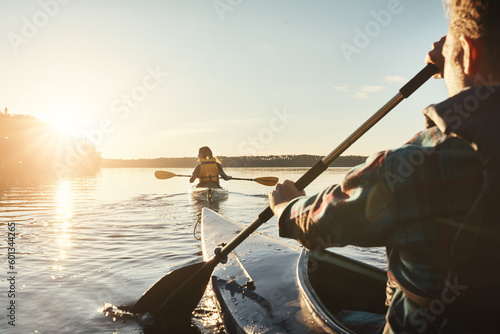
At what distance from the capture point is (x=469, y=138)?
3.61 ft

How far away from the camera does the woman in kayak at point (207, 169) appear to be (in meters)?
14.8

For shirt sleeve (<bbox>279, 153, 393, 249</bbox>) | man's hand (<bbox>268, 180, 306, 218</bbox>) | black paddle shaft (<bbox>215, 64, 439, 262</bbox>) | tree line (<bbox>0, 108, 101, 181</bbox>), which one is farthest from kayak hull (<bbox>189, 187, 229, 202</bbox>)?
tree line (<bbox>0, 108, 101, 181</bbox>)

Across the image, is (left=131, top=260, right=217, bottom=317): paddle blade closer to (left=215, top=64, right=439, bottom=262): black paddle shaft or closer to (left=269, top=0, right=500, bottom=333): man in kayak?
(left=215, top=64, right=439, bottom=262): black paddle shaft

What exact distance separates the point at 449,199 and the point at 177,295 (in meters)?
3.55

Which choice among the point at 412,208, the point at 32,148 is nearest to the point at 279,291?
the point at 412,208

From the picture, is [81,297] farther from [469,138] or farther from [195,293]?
[469,138]

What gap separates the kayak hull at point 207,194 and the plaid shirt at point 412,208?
41.7 feet

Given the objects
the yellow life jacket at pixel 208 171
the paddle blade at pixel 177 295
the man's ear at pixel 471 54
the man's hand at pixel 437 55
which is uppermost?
the man's hand at pixel 437 55

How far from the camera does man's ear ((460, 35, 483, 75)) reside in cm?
121

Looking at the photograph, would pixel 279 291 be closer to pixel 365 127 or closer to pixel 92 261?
pixel 365 127

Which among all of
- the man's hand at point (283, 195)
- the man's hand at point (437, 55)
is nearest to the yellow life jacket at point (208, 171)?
the man's hand at point (283, 195)

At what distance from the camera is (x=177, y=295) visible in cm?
415

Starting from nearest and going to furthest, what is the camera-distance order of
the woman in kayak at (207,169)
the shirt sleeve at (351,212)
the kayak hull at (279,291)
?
the shirt sleeve at (351,212), the kayak hull at (279,291), the woman in kayak at (207,169)

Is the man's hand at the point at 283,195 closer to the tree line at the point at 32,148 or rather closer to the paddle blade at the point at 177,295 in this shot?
the paddle blade at the point at 177,295
